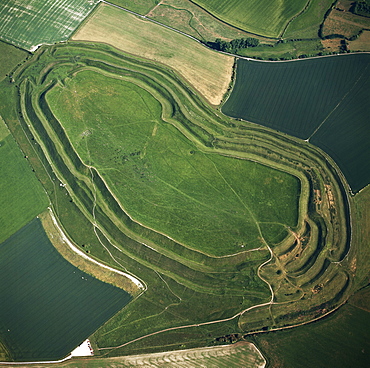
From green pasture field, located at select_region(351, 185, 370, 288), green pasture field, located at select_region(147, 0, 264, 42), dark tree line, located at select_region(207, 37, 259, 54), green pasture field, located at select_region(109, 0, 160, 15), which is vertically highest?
green pasture field, located at select_region(109, 0, 160, 15)

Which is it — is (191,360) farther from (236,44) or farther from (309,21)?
(309,21)

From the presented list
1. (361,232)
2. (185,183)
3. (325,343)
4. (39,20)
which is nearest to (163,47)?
(39,20)

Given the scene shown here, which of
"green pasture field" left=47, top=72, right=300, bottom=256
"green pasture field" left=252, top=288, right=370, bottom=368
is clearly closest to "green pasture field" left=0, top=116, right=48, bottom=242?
"green pasture field" left=47, top=72, right=300, bottom=256

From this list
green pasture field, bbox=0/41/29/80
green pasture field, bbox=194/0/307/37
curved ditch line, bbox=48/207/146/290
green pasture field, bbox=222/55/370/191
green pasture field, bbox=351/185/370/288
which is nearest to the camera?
green pasture field, bbox=351/185/370/288

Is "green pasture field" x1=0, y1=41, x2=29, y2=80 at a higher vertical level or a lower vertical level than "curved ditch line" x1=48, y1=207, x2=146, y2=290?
higher

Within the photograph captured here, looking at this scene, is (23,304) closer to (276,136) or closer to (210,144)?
(210,144)

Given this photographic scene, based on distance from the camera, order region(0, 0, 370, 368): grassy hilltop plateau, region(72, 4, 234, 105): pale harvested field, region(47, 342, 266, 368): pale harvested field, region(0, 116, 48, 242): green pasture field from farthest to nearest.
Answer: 1. region(72, 4, 234, 105): pale harvested field
2. region(0, 116, 48, 242): green pasture field
3. region(0, 0, 370, 368): grassy hilltop plateau
4. region(47, 342, 266, 368): pale harvested field

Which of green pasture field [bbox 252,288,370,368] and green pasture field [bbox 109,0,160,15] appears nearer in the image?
green pasture field [bbox 252,288,370,368]

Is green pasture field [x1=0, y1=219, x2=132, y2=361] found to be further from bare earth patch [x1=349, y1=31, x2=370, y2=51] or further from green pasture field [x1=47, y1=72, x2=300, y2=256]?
bare earth patch [x1=349, y1=31, x2=370, y2=51]
